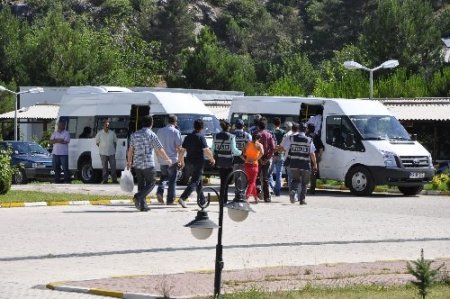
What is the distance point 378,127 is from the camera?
103 ft

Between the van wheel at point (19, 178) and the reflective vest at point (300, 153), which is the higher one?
the reflective vest at point (300, 153)

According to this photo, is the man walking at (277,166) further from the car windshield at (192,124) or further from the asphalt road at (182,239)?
the car windshield at (192,124)

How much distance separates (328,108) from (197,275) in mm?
18929

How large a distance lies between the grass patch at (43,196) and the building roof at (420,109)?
23.7 m

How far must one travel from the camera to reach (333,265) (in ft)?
48.0

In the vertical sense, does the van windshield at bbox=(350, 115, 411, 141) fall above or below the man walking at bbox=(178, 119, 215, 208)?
above

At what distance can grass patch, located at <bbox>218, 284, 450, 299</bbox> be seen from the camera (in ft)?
38.4

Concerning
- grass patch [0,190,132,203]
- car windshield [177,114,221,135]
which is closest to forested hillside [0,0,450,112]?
car windshield [177,114,221,135]

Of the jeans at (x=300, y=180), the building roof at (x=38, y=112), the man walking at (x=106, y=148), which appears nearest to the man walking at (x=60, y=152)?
the man walking at (x=106, y=148)

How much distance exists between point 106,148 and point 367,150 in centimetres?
843

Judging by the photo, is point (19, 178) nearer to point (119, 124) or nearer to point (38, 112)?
point (119, 124)

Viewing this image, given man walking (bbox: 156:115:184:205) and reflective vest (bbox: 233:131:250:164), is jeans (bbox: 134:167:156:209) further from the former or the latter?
reflective vest (bbox: 233:131:250:164)

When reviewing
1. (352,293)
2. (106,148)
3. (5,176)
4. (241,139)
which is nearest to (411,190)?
(241,139)

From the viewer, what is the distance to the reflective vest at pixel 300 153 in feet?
85.9
